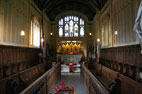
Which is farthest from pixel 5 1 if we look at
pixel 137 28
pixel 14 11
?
pixel 137 28

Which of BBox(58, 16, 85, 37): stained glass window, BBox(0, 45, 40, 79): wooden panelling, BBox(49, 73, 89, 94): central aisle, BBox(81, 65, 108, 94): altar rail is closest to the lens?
BBox(81, 65, 108, 94): altar rail

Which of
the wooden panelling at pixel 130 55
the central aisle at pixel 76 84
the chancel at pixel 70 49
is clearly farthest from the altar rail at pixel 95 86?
the wooden panelling at pixel 130 55

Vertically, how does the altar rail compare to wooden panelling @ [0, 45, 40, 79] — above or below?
below

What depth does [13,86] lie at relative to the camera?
400 centimetres

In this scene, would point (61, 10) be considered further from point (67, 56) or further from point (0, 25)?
point (0, 25)

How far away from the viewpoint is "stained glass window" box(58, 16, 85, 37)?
2473 centimetres

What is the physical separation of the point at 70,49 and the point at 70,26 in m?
4.37

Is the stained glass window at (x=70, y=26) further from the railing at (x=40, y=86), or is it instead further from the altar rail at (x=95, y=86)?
the altar rail at (x=95, y=86)

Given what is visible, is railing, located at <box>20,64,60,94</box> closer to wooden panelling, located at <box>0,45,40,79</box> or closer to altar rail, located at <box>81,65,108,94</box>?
altar rail, located at <box>81,65,108,94</box>

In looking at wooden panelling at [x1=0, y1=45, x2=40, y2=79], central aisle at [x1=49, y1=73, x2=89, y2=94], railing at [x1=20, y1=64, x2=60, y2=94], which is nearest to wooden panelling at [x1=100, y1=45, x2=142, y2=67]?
central aisle at [x1=49, y1=73, x2=89, y2=94]

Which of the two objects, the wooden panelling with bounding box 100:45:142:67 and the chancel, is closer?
the chancel

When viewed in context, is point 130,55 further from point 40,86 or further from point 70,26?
point 70,26

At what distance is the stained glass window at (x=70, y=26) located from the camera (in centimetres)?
2473

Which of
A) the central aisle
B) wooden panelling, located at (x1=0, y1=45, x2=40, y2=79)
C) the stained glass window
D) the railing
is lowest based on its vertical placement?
the central aisle
